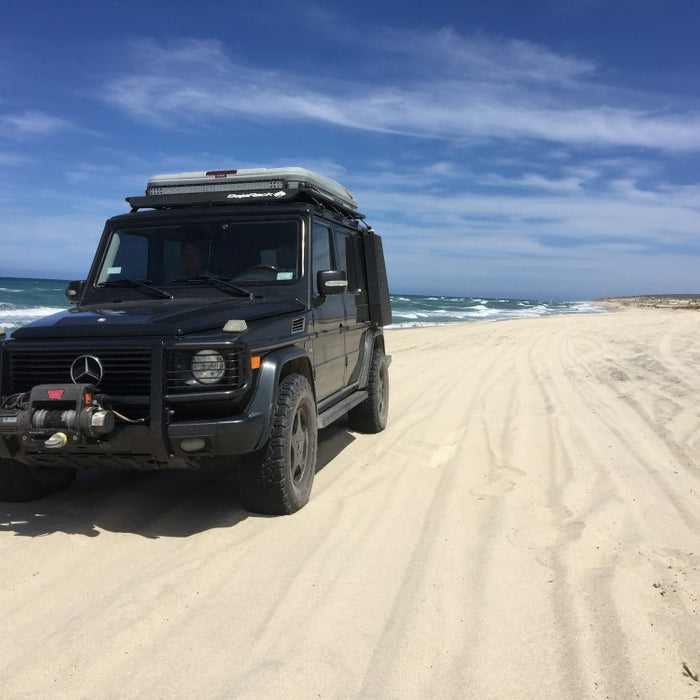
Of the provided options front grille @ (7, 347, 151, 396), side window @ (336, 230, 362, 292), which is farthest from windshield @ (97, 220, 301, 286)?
front grille @ (7, 347, 151, 396)

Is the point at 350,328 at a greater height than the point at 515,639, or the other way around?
the point at 350,328

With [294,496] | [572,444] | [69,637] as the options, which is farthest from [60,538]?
[572,444]

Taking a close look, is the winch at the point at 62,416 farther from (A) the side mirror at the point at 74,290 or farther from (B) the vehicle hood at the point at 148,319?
(A) the side mirror at the point at 74,290

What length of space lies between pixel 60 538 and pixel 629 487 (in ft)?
13.2

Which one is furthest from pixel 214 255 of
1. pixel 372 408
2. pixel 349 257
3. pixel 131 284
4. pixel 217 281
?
pixel 372 408

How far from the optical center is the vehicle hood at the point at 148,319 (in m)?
3.55

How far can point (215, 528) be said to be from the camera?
392cm

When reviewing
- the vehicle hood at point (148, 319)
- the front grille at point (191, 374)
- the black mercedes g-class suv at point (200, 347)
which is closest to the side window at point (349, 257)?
the black mercedes g-class suv at point (200, 347)

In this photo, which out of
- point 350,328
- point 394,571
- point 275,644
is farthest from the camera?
point 350,328

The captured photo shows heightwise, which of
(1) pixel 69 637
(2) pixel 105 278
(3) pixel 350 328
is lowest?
(1) pixel 69 637

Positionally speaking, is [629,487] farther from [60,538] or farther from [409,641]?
[60,538]

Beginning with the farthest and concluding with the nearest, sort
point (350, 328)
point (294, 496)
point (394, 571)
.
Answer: point (350, 328) → point (294, 496) → point (394, 571)

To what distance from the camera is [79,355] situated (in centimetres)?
359

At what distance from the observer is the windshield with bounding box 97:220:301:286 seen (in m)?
4.82
